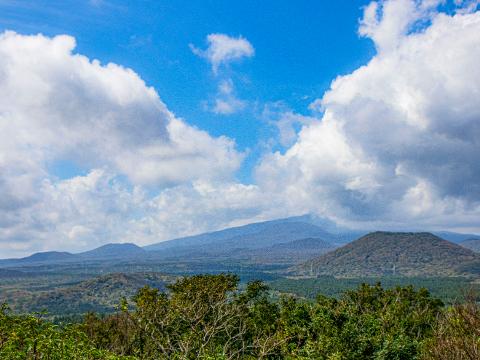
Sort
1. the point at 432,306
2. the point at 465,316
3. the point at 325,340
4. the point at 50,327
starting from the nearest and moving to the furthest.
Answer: the point at 50,327 < the point at 465,316 < the point at 325,340 < the point at 432,306

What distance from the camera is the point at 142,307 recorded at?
47.2 metres

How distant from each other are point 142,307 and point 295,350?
1937 centimetres

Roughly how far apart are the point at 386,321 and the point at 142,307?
3544 centimetres

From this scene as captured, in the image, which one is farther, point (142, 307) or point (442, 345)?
point (142, 307)

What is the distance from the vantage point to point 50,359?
18.6 m

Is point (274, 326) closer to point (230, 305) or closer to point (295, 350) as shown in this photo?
point (230, 305)

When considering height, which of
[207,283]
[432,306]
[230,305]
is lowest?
[432,306]


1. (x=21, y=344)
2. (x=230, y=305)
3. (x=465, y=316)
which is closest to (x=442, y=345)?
(x=465, y=316)

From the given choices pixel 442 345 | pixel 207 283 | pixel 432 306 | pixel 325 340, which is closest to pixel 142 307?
pixel 207 283

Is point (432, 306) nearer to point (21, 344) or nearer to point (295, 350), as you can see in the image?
point (295, 350)

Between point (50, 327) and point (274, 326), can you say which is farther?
point (274, 326)

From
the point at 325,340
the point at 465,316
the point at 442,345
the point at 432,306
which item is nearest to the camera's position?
the point at 442,345

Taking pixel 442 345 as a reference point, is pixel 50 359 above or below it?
above

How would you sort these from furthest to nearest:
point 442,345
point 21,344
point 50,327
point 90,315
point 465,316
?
Answer: point 90,315 < point 465,316 < point 442,345 < point 21,344 < point 50,327
